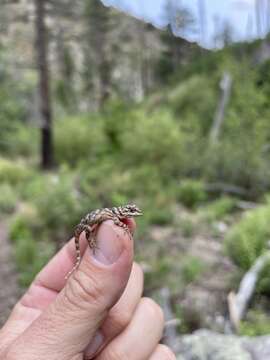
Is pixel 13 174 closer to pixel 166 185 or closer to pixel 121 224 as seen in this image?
pixel 166 185

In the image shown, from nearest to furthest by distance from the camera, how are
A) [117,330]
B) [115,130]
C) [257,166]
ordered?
[117,330] < [257,166] < [115,130]

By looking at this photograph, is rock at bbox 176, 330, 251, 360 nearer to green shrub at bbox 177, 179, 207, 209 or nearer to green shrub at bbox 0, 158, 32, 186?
green shrub at bbox 177, 179, 207, 209

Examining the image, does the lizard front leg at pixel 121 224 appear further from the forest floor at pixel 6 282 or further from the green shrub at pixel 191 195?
the green shrub at pixel 191 195

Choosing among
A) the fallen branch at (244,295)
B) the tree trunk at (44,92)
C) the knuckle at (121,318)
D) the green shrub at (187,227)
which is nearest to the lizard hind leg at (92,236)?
the knuckle at (121,318)

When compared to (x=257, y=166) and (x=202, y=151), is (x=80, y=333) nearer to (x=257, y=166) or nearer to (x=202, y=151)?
(x=257, y=166)

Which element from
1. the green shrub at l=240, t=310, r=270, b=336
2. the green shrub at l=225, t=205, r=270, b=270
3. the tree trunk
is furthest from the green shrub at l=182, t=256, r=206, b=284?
the tree trunk

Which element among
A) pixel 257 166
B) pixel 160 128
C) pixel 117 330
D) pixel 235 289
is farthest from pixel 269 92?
pixel 117 330
